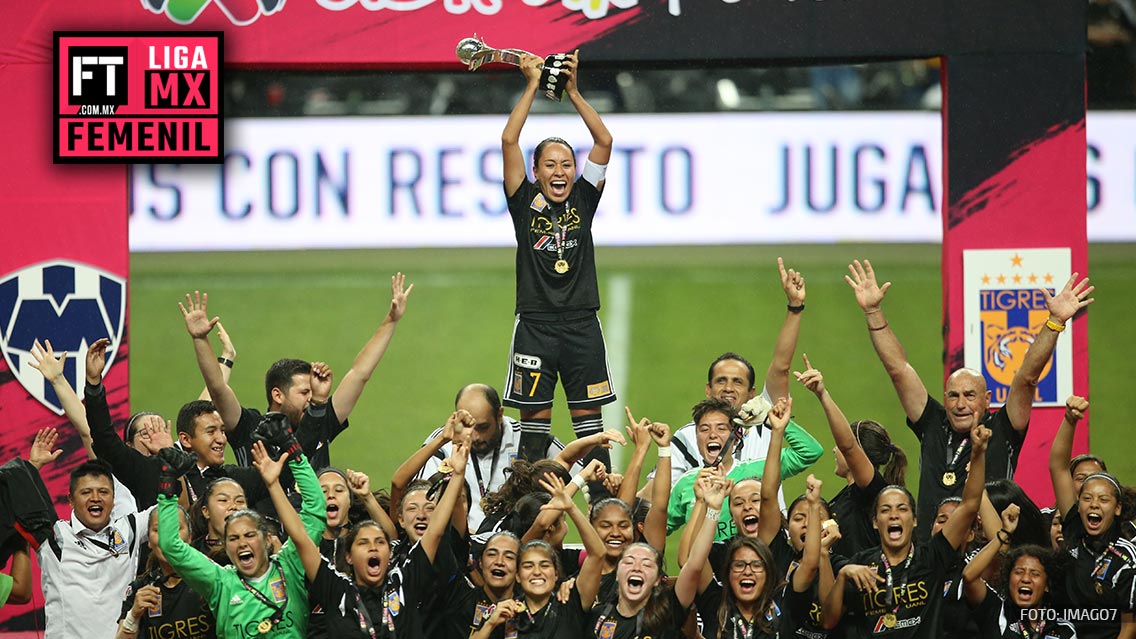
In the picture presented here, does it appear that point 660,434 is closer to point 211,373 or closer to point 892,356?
point 892,356

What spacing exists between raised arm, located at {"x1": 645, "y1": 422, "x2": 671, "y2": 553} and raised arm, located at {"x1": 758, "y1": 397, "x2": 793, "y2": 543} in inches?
15.5

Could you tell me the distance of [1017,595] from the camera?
7340mm

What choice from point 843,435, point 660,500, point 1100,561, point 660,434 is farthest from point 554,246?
point 1100,561

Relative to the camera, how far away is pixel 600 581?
23.1 ft

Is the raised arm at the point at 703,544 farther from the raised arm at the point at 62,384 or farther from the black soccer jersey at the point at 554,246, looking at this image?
the raised arm at the point at 62,384

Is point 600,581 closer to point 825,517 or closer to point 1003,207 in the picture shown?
point 825,517

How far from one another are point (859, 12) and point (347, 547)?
15.1 feet

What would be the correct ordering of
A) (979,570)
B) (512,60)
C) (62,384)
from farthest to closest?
(512,60)
(62,384)
(979,570)

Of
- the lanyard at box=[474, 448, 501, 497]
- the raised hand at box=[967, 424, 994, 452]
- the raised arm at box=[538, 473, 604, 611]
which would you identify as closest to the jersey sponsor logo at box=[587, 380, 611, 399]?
the lanyard at box=[474, 448, 501, 497]

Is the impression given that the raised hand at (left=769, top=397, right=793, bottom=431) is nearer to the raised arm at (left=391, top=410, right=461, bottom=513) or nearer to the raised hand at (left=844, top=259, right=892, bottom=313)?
the raised hand at (left=844, top=259, right=892, bottom=313)

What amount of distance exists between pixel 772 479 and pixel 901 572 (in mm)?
632

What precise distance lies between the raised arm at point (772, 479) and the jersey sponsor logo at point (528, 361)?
6.13 feet

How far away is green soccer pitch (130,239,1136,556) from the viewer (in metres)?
14.5

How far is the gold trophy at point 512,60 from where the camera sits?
8477mm
